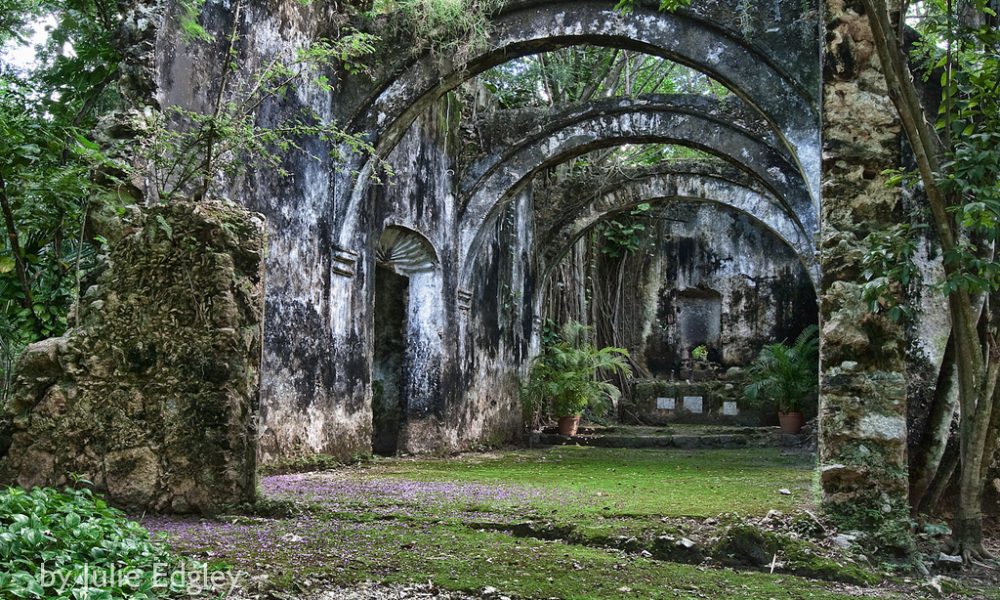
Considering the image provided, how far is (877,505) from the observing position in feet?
13.0

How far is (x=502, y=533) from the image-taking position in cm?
441

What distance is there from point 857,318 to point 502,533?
6.93 ft

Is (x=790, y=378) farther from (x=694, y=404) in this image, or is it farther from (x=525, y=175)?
(x=525, y=175)

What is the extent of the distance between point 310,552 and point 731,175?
1169 cm

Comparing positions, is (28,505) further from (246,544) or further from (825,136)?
(825,136)

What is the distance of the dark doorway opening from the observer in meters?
10.9

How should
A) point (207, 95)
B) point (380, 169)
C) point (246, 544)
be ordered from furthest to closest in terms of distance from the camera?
point (380, 169) < point (207, 95) < point (246, 544)

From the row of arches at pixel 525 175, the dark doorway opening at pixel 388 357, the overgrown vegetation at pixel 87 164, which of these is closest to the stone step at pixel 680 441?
the row of arches at pixel 525 175

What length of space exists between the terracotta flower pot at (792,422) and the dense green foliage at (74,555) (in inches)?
503

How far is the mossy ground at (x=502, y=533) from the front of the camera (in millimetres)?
3230

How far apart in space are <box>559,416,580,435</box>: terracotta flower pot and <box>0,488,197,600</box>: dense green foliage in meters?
10.8

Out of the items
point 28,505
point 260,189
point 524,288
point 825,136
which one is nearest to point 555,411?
point 524,288

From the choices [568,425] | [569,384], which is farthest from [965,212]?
[568,425]

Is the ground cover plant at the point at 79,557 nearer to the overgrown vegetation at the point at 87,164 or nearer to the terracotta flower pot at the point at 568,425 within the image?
the overgrown vegetation at the point at 87,164
